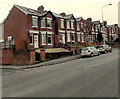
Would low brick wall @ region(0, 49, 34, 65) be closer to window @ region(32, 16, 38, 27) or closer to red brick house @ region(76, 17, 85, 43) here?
window @ region(32, 16, 38, 27)

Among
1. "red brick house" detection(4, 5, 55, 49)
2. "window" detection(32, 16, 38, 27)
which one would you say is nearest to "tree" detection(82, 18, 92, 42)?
"red brick house" detection(4, 5, 55, 49)

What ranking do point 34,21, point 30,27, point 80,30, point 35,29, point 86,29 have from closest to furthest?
1. point 30,27
2. point 35,29
3. point 34,21
4. point 80,30
5. point 86,29

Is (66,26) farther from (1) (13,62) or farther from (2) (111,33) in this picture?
(2) (111,33)

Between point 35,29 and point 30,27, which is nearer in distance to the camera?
point 30,27

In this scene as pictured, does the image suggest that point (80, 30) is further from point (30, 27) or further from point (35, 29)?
point (30, 27)

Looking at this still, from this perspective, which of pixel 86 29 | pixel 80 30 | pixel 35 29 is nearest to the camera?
pixel 35 29

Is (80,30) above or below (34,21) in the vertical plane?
below

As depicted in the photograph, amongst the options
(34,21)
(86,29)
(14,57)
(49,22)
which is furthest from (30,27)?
(86,29)

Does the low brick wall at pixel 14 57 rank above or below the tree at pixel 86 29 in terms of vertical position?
below

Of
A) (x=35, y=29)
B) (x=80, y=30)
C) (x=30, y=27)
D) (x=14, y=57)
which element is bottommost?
(x=14, y=57)

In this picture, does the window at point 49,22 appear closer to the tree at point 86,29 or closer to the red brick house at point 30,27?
the red brick house at point 30,27

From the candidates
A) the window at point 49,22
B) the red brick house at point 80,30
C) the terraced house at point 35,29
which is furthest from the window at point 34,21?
the red brick house at point 80,30

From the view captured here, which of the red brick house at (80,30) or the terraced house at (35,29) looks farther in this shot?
the red brick house at (80,30)

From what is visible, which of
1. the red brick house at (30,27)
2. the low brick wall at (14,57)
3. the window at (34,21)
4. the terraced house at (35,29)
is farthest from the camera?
the window at (34,21)
